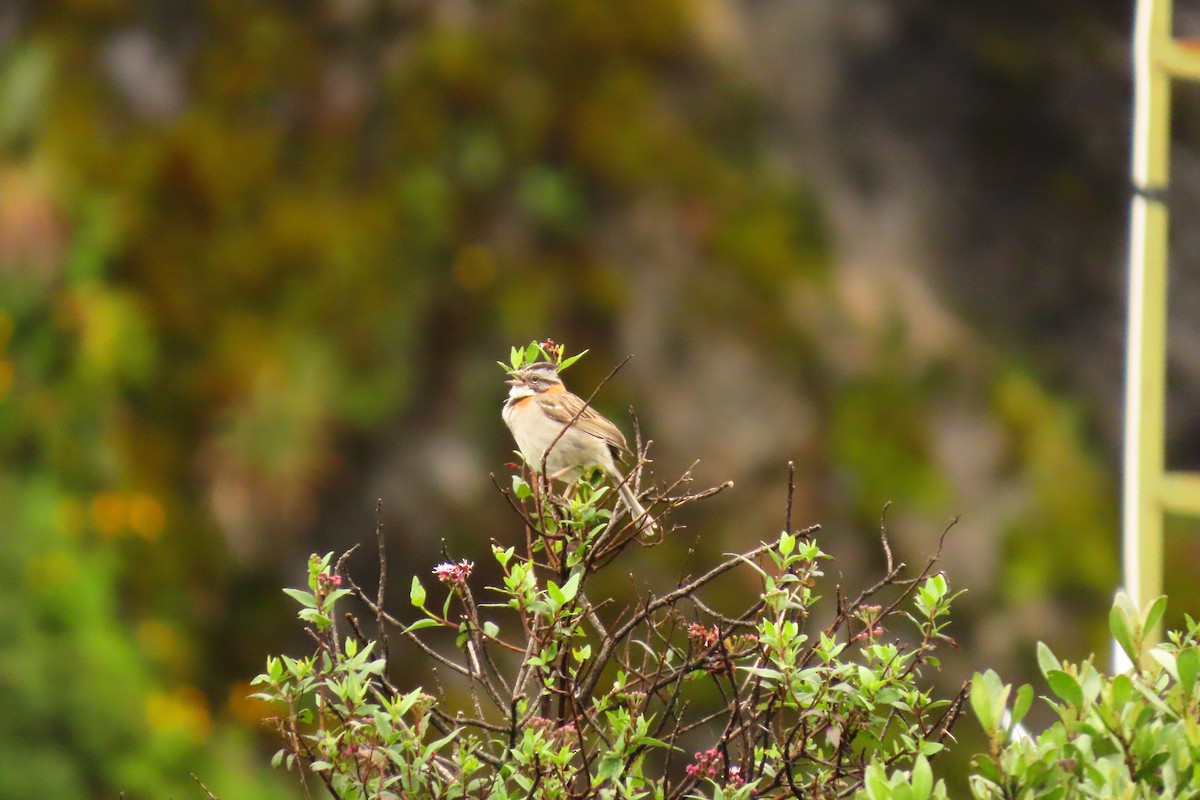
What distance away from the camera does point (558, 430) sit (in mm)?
4875

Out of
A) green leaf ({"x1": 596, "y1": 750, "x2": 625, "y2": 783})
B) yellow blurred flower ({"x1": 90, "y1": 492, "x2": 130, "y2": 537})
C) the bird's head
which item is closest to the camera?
green leaf ({"x1": 596, "y1": 750, "x2": 625, "y2": 783})

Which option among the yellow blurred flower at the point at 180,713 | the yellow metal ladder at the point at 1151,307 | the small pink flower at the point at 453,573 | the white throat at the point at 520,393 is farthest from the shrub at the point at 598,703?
the yellow blurred flower at the point at 180,713

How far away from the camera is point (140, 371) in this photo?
24.5ft

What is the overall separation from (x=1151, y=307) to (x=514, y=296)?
3.36 metres

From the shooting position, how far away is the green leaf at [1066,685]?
2258mm

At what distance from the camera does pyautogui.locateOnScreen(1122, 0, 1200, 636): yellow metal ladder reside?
5.66 m

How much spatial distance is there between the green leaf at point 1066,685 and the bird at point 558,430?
2272mm

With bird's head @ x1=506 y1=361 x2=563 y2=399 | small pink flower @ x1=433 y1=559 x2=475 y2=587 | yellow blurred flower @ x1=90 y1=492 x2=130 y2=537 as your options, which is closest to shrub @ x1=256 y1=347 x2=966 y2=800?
small pink flower @ x1=433 y1=559 x2=475 y2=587

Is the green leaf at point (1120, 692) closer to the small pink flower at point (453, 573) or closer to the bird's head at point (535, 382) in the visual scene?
the small pink flower at point (453, 573)

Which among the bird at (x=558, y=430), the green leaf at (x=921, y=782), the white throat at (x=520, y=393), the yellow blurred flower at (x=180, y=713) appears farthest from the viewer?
the yellow blurred flower at (x=180, y=713)

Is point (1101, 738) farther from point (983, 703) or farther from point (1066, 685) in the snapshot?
point (983, 703)

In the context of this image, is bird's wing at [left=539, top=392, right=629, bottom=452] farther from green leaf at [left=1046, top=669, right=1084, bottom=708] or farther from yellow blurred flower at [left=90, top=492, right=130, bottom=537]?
yellow blurred flower at [left=90, top=492, right=130, bottom=537]

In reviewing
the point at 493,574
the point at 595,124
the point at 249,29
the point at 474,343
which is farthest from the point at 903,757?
the point at 249,29

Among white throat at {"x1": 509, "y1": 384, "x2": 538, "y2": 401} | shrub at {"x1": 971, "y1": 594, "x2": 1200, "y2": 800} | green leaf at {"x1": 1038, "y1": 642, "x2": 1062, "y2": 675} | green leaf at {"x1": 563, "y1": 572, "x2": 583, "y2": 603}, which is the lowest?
shrub at {"x1": 971, "y1": 594, "x2": 1200, "y2": 800}
